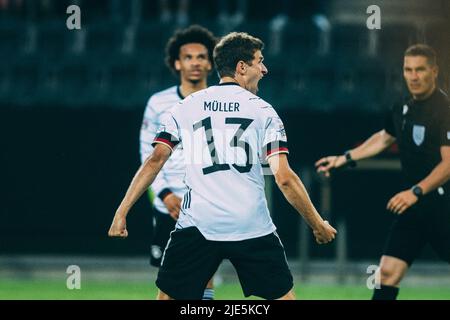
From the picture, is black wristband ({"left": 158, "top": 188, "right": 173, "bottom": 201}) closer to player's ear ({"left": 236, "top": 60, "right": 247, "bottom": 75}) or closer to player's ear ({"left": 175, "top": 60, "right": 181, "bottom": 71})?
player's ear ({"left": 175, "top": 60, "right": 181, "bottom": 71})

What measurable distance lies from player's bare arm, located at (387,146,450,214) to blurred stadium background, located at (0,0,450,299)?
6.36 m

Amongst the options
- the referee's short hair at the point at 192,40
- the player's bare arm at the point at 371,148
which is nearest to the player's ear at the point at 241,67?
the player's bare arm at the point at 371,148

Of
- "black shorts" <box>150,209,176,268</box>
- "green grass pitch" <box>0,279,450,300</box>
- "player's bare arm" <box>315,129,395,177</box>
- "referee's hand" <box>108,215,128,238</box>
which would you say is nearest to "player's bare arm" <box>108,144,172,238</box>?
"referee's hand" <box>108,215,128,238</box>

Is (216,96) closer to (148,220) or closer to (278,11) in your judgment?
(148,220)

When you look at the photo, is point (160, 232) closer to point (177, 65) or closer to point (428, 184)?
point (177, 65)

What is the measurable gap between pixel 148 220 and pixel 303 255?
342cm

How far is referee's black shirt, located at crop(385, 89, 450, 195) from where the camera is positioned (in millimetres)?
8359

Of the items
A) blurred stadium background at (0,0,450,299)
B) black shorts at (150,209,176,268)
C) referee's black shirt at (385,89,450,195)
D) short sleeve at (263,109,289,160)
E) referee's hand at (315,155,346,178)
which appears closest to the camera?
short sleeve at (263,109,289,160)

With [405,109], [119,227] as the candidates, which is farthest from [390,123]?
[119,227]

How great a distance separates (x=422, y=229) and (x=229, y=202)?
2498mm

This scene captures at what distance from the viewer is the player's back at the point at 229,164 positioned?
6352 mm

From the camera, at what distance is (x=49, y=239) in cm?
1739

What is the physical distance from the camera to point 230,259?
6.41 metres

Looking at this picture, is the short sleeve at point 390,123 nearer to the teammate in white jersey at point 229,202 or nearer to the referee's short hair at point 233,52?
the referee's short hair at point 233,52
